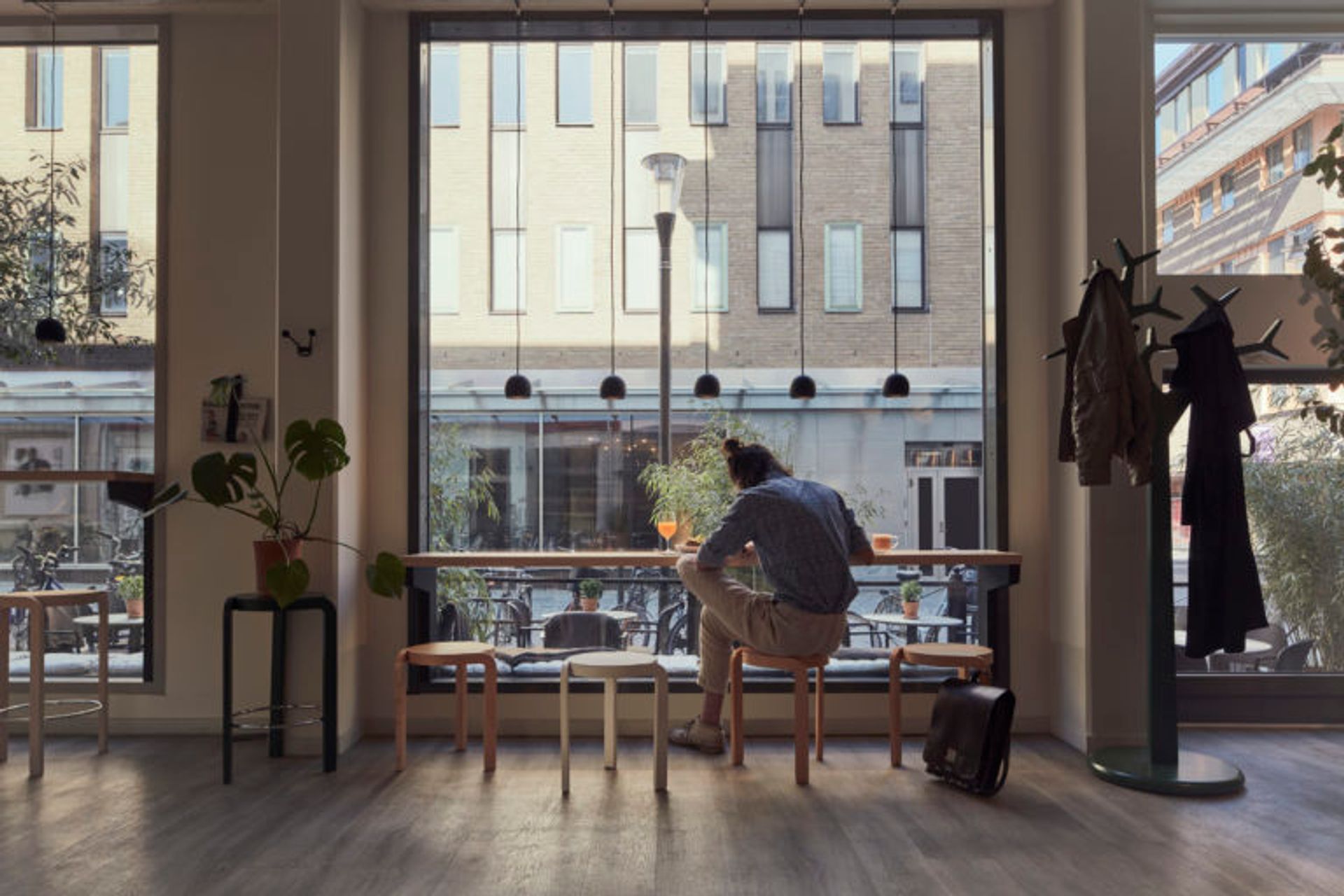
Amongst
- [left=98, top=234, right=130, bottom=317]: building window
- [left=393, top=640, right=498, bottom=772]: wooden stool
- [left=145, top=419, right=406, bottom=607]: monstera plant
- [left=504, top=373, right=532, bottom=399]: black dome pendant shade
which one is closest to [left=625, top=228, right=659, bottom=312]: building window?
[left=504, top=373, right=532, bottom=399]: black dome pendant shade

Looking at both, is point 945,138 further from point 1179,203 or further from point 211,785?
point 211,785

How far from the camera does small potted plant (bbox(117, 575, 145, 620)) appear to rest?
583 cm

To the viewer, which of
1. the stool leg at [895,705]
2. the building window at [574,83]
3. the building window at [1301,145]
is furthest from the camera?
the building window at [574,83]

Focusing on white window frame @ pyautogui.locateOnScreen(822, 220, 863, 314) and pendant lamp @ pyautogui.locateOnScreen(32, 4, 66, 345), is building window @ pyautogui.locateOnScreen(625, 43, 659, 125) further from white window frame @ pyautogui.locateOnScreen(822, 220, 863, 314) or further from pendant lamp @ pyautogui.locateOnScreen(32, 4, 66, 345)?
pendant lamp @ pyautogui.locateOnScreen(32, 4, 66, 345)

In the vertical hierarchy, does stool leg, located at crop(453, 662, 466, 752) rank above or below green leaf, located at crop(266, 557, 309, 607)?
below

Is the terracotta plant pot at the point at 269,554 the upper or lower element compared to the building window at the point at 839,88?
lower

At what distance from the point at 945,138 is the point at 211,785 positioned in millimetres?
4641

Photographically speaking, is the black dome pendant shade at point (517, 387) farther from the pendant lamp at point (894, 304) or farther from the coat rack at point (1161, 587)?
the coat rack at point (1161, 587)

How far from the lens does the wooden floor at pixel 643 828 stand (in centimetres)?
357

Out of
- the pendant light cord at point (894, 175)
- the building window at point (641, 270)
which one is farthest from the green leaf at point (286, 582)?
the pendant light cord at point (894, 175)

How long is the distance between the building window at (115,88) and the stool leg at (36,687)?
2.55 m

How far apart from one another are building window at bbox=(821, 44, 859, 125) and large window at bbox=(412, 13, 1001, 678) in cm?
1

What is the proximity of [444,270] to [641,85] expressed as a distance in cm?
144

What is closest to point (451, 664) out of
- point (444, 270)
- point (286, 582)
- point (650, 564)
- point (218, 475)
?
point (286, 582)
